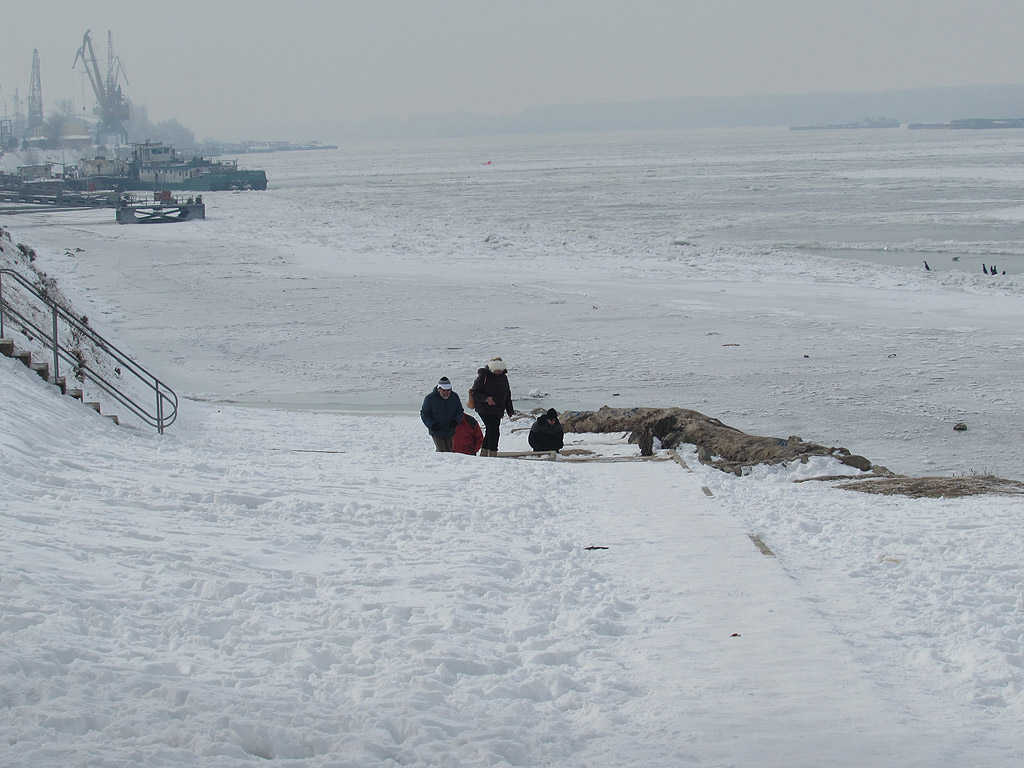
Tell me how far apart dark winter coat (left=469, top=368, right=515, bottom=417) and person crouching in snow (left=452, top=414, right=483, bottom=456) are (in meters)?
0.19

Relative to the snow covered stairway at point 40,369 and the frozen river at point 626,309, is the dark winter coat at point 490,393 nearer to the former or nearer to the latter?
the snow covered stairway at point 40,369

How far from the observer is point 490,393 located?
1159 centimetres

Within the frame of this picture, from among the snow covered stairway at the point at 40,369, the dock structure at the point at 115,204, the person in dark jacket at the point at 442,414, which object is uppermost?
the dock structure at the point at 115,204

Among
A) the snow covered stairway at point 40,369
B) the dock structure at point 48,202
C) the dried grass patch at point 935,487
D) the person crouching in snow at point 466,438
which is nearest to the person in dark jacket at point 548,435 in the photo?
the person crouching in snow at point 466,438

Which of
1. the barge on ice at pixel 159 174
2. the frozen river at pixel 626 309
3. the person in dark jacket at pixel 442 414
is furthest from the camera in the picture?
the barge on ice at pixel 159 174

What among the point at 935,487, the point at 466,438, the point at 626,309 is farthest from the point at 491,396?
the point at 626,309

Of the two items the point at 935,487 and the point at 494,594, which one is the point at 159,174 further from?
the point at 494,594

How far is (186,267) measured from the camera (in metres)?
34.5

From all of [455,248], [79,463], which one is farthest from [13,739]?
[455,248]

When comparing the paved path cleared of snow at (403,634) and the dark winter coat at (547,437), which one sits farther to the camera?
the dark winter coat at (547,437)

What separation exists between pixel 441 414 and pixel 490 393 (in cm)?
58

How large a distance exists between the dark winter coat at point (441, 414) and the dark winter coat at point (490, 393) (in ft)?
0.71

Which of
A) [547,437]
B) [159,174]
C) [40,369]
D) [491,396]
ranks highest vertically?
[159,174]

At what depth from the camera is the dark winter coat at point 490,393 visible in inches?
455
